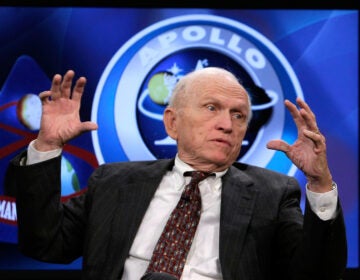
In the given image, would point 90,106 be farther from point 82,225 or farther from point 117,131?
point 82,225

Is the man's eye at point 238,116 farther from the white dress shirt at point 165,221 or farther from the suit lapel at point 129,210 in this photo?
the suit lapel at point 129,210

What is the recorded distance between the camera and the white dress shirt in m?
2.14

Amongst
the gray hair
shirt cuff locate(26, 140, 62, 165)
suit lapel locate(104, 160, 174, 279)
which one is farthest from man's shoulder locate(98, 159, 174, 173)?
shirt cuff locate(26, 140, 62, 165)

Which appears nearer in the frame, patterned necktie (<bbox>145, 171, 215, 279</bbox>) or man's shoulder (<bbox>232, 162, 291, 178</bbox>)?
patterned necktie (<bbox>145, 171, 215, 279</bbox>)

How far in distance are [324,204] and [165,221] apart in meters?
0.60

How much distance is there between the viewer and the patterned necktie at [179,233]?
2.11 m

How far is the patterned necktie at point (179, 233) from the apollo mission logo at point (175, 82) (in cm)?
90

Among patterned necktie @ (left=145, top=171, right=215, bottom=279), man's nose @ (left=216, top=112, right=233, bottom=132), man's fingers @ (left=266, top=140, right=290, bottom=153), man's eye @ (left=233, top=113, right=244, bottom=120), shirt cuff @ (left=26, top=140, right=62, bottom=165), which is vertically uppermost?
man's eye @ (left=233, top=113, right=244, bottom=120)

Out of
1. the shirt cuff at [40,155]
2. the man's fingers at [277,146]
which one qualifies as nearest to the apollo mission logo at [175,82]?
the shirt cuff at [40,155]

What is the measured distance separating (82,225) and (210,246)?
0.51m

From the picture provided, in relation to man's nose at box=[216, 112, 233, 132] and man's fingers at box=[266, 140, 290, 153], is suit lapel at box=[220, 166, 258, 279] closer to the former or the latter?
man's nose at box=[216, 112, 233, 132]

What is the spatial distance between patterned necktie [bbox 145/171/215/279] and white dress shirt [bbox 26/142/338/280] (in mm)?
37

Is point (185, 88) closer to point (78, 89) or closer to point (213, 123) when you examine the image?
point (213, 123)

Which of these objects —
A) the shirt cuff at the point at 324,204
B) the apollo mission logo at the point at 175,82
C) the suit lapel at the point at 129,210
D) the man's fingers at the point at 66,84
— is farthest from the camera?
the apollo mission logo at the point at 175,82
